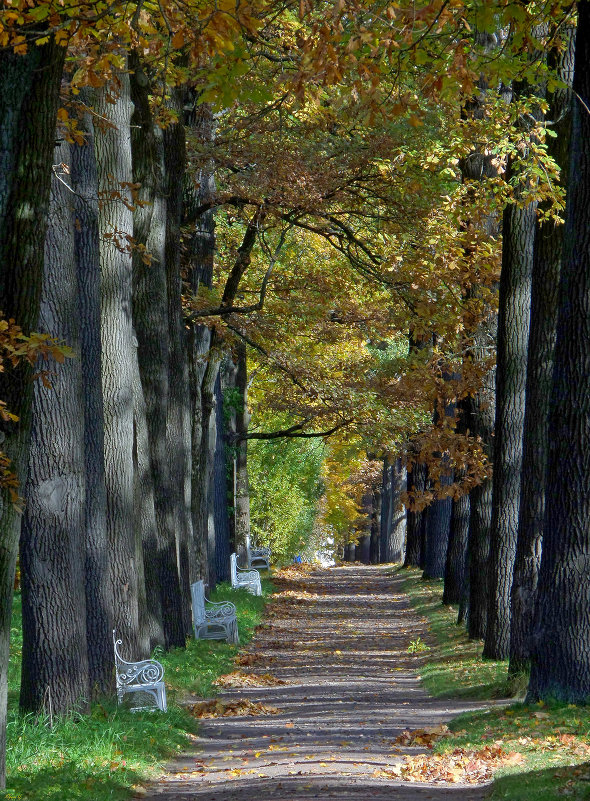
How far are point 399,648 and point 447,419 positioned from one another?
4.60 meters

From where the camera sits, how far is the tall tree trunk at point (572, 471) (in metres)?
9.46

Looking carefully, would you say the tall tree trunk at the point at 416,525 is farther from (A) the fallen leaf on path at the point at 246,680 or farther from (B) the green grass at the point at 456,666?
(A) the fallen leaf on path at the point at 246,680

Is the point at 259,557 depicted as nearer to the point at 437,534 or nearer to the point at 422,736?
the point at 437,534

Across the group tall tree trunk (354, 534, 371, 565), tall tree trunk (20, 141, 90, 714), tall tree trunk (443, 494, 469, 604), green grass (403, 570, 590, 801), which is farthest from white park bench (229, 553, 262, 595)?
tall tree trunk (354, 534, 371, 565)

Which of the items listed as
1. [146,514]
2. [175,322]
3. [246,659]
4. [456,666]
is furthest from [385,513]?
[146,514]

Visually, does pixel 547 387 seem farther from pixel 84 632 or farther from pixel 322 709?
pixel 84 632

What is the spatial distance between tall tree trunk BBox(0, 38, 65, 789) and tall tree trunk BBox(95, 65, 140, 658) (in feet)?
18.7

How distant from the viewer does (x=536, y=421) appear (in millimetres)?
12438

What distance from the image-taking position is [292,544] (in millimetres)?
41969

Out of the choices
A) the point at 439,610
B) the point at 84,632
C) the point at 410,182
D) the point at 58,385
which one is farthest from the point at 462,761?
the point at 439,610

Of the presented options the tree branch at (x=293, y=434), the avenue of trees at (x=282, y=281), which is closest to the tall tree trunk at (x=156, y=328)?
the avenue of trees at (x=282, y=281)

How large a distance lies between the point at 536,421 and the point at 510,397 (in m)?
1.97

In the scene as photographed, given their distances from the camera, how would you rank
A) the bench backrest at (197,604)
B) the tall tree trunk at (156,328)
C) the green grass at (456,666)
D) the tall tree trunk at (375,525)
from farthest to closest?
the tall tree trunk at (375,525)
the bench backrest at (197,604)
the tall tree trunk at (156,328)
the green grass at (456,666)

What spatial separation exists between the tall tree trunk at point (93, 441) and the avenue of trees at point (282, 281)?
3 cm
